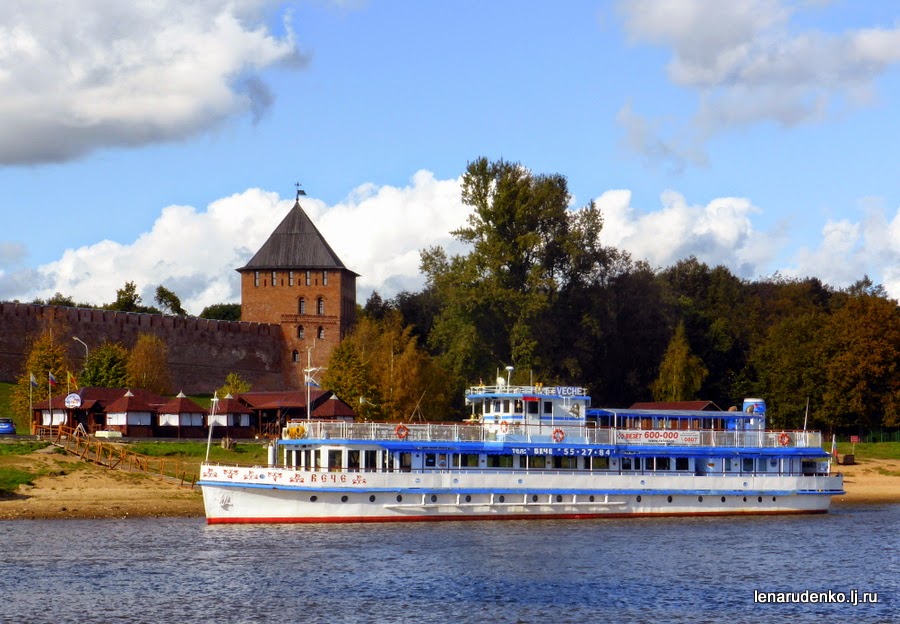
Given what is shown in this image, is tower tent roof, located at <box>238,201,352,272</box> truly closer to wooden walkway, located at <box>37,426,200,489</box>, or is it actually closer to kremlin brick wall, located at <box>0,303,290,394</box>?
kremlin brick wall, located at <box>0,303,290,394</box>

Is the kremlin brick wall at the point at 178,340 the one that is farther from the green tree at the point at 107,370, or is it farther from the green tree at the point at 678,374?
the green tree at the point at 678,374

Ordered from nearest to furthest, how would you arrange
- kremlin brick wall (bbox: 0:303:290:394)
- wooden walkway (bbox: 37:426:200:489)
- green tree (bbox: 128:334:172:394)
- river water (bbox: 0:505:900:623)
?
river water (bbox: 0:505:900:623) < wooden walkway (bbox: 37:426:200:489) < green tree (bbox: 128:334:172:394) < kremlin brick wall (bbox: 0:303:290:394)

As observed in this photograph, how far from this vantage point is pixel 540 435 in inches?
2090

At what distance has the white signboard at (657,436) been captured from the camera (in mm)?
53875

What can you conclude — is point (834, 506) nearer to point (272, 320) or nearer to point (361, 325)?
point (361, 325)

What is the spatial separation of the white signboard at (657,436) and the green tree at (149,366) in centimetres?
3977

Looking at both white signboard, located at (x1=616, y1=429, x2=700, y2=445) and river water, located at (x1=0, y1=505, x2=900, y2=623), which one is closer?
river water, located at (x1=0, y1=505, x2=900, y2=623)

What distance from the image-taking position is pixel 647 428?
5591cm

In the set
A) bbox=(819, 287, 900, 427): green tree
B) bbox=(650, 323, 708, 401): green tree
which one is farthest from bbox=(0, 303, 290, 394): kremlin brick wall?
bbox=(819, 287, 900, 427): green tree

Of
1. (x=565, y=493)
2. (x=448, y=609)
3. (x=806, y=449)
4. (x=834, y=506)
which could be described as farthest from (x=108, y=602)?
(x=834, y=506)

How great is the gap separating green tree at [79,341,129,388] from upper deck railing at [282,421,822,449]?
34.9 metres

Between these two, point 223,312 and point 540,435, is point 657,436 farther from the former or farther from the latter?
point 223,312

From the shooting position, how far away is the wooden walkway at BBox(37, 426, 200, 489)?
2288 inches

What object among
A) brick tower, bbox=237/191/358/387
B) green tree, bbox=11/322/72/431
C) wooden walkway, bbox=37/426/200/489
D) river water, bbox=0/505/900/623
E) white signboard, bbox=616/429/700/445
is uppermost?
brick tower, bbox=237/191/358/387
